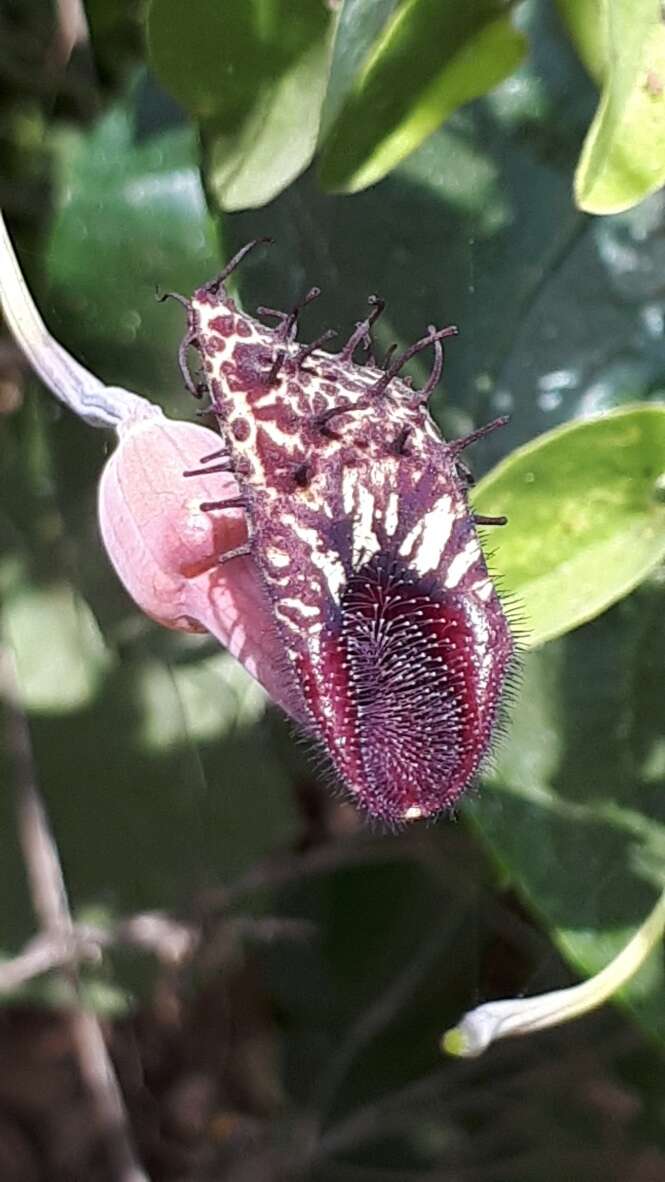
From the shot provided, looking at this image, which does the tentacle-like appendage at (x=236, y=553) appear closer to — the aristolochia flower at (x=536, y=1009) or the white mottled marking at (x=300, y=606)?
the white mottled marking at (x=300, y=606)

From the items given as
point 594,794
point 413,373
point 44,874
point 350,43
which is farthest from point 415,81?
point 44,874

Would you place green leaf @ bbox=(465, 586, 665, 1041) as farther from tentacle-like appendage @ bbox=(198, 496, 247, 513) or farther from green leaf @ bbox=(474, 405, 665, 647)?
tentacle-like appendage @ bbox=(198, 496, 247, 513)

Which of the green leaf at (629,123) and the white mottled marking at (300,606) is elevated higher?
the green leaf at (629,123)

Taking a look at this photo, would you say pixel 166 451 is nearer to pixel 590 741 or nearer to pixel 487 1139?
pixel 590 741

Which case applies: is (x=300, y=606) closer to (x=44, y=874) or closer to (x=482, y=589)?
(x=482, y=589)

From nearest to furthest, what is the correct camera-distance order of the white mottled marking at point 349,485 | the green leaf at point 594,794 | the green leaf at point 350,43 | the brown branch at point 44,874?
1. the white mottled marking at point 349,485
2. the green leaf at point 350,43
3. the green leaf at point 594,794
4. the brown branch at point 44,874

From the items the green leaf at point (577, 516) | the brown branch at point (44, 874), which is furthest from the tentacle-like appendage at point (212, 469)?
the brown branch at point (44, 874)
